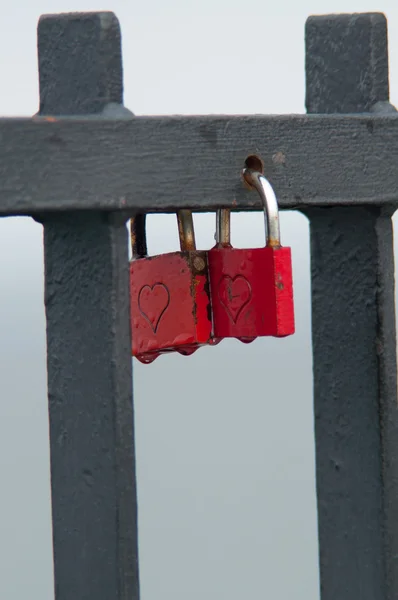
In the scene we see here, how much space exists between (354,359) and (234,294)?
0.13m

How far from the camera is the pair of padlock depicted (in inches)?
43.1

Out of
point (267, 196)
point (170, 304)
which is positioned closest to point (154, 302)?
point (170, 304)

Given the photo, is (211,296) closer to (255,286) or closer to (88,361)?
(255,286)

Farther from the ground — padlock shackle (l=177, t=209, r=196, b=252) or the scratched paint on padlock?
padlock shackle (l=177, t=209, r=196, b=252)

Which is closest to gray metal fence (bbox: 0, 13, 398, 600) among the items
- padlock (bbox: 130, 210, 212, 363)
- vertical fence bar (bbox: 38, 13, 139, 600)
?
vertical fence bar (bbox: 38, 13, 139, 600)

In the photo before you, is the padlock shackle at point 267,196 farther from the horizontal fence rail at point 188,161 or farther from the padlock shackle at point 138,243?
the padlock shackle at point 138,243

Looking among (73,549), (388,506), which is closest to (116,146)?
(73,549)

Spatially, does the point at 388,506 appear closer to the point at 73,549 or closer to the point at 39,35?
the point at 73,549

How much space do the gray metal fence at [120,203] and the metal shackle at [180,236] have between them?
0.50 feet

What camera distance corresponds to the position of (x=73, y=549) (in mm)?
1014

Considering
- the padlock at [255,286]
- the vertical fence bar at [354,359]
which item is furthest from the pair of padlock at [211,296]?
the vertical fence bar at [354,359]

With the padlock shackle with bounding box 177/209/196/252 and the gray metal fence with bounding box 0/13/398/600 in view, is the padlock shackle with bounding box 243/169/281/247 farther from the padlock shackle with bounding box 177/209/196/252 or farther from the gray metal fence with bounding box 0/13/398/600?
the padlock shackle with bounding box 177/209/196/252

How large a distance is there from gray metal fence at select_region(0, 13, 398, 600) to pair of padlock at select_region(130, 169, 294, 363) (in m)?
0.06

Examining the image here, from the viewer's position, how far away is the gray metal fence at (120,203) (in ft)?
3.21
